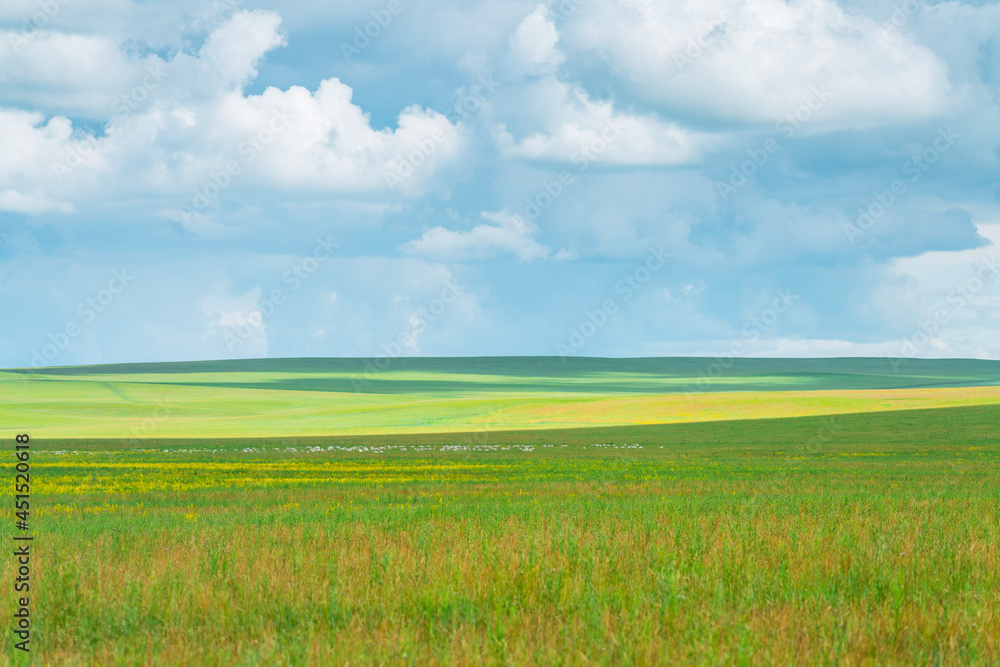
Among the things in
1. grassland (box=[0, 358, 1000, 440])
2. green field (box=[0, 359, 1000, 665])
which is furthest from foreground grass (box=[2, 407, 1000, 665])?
grassland (box=[0, 358, 1000, 440])

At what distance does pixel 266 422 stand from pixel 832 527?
8376 cm

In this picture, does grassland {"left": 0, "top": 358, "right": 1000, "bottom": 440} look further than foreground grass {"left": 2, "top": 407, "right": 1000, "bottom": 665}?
Yes

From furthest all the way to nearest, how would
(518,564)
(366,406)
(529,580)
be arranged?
1. (366,406)
2. (518,564)
3. (529,580)

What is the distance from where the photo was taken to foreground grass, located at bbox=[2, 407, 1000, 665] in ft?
24.2

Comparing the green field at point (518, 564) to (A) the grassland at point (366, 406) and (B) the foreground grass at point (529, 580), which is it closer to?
(B) the foreground grass at point (529, 580)

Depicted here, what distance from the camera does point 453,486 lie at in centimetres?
2816

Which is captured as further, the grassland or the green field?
the grassland

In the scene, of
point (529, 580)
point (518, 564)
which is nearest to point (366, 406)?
point (518, 564)

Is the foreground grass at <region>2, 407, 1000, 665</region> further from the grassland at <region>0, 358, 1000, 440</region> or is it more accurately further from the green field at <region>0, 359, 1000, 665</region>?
the grassland at <region>0, 358, 1000, 440</region>

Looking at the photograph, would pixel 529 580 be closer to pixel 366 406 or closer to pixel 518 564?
pixel 518 564

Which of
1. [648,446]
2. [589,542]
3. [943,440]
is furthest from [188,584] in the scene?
[943,440]

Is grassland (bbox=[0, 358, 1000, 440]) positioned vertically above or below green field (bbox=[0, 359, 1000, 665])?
below

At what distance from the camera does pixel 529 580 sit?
950 cm

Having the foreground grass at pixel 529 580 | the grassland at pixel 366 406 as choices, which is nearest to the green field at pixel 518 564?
the foreground grass at pixel 529 580
